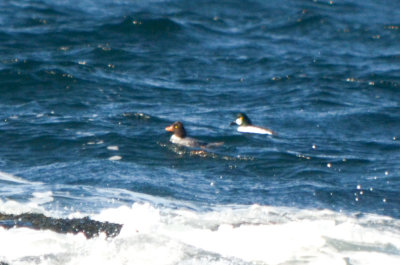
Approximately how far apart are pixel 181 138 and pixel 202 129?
57.7 inches

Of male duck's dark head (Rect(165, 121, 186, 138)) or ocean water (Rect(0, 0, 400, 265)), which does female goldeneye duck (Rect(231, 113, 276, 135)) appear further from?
male duck's dark head (Rect(165, 121, 186, 138))

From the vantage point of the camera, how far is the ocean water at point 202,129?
7.68 metres

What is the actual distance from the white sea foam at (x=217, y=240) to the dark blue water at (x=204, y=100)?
32.2 inches

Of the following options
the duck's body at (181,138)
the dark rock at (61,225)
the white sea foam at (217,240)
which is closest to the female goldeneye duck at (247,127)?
the duck's body at (181,138)

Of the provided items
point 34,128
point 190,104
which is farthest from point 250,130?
point 34,128

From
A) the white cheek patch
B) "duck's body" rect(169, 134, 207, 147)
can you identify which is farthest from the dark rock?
the white cheek patch

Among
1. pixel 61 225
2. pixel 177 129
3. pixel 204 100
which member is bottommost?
pixel 61 225

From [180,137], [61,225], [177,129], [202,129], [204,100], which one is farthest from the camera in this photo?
[204,100]

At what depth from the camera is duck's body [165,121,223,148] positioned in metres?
13.2

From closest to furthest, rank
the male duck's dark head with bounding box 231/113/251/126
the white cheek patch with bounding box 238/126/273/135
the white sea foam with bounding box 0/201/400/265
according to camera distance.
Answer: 1. the white sea foam with bounding box 0/201/400/265
2. the white cheek patch with bounding box 238/126/273/135
3. the male duck's dark head with bounding box 231/113/251/126

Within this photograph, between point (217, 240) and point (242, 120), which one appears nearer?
point (217, 240)

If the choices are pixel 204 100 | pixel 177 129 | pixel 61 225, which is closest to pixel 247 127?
pixel 177 129

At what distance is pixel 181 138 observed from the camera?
13414 mm

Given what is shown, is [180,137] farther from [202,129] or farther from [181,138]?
[202,129]
